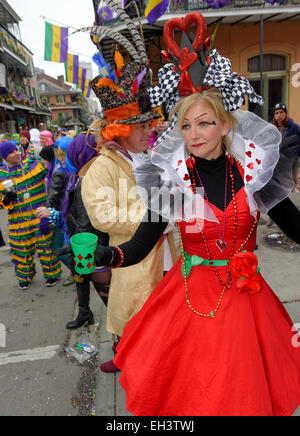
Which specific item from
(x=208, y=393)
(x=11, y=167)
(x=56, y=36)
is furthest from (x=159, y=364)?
(x=56, y=36)

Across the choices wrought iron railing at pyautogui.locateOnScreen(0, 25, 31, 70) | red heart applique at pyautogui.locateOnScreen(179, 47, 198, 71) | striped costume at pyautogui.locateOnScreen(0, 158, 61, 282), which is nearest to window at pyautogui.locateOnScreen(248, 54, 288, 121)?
striped costume at pyautogui.locateOnScreen(0, 158, 61, 282)

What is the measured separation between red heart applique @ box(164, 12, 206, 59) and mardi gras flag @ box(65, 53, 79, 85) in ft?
27.4

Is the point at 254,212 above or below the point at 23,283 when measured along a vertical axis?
above

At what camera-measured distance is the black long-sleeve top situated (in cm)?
146

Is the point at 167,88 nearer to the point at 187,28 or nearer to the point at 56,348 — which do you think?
the point at 187,28

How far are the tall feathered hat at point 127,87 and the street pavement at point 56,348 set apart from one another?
2.02m

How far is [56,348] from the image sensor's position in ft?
9.77

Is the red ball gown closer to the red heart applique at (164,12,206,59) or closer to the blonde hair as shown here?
the blonde hair

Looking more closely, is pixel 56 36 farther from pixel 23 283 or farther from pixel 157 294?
pixel 157 294

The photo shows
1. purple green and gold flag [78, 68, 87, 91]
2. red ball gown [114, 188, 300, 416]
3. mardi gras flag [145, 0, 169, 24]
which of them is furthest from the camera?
purple green and gold flag [78, 68, 87, 91]

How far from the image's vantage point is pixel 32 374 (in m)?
2.66

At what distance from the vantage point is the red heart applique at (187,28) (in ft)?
4.59

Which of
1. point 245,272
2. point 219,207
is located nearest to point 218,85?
point 219,207
